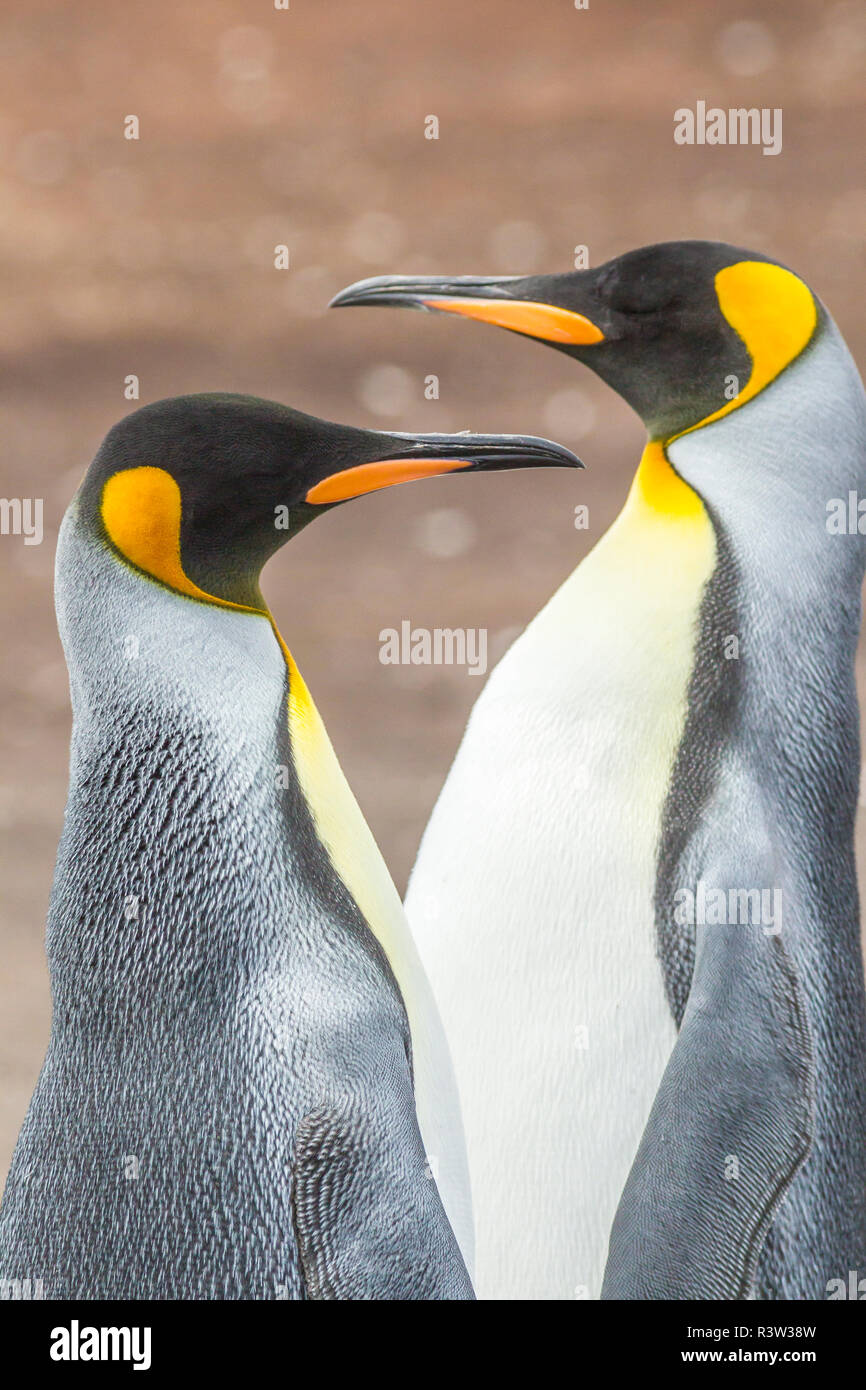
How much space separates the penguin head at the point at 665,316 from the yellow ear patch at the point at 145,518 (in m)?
0.44

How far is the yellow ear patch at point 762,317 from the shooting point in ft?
4.64

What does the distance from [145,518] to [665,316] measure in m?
0.61

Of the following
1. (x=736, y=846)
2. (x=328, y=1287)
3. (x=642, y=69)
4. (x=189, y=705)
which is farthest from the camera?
(x=642, y=69)

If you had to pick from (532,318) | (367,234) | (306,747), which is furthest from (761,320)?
(367,234)

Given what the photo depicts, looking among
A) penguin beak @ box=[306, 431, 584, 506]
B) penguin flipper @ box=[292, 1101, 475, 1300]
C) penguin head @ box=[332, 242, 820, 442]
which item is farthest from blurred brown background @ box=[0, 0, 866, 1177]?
penguin flipper @ box=[292, 1101, 475, 1300]

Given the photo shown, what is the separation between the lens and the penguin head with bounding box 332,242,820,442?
1416 millimetres

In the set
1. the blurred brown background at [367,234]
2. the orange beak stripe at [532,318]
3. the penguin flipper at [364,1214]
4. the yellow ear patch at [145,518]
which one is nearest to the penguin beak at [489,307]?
the orange beak stripe at [532,318]

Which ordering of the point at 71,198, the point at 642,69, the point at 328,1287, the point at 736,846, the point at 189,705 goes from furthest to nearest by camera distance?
the point at 71,198, the point at 642,69, the point at 736,846, the point at 189,705, the point at 328,1287

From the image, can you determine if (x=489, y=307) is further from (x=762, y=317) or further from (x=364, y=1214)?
(x=364, y=1214)

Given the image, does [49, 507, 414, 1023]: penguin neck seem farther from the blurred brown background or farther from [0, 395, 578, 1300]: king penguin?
the blurred brown background
